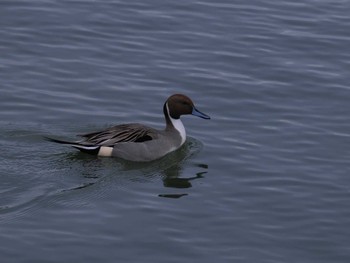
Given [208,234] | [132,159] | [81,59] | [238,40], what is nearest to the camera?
[208,234]

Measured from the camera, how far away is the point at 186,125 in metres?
16.9

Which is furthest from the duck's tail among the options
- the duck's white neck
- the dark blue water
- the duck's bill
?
the duck's bill

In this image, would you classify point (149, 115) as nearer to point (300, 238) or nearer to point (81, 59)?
point (81, 59)

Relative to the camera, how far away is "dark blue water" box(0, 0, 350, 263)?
1298 cm

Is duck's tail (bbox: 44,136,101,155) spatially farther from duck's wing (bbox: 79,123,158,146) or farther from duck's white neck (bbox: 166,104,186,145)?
duck's white neck (bbox: 166,104,186,145)

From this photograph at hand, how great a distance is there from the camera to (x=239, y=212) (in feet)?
45.2

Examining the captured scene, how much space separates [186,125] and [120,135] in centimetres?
142

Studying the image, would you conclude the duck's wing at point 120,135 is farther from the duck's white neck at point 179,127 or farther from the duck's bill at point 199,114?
the duck's bill at point 199,114

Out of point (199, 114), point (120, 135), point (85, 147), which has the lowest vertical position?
point (85, 147)

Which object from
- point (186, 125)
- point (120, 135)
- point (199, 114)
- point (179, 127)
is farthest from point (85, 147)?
point (186, 125)

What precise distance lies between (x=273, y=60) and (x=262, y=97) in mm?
1697

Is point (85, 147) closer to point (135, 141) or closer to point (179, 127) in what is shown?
point (135, 141)

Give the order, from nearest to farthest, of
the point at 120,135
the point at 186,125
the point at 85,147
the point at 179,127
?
the point at 85,147, the point at 120,135, the point at 179,127, the point at 186,125

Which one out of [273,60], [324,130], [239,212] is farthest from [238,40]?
[239,212]
